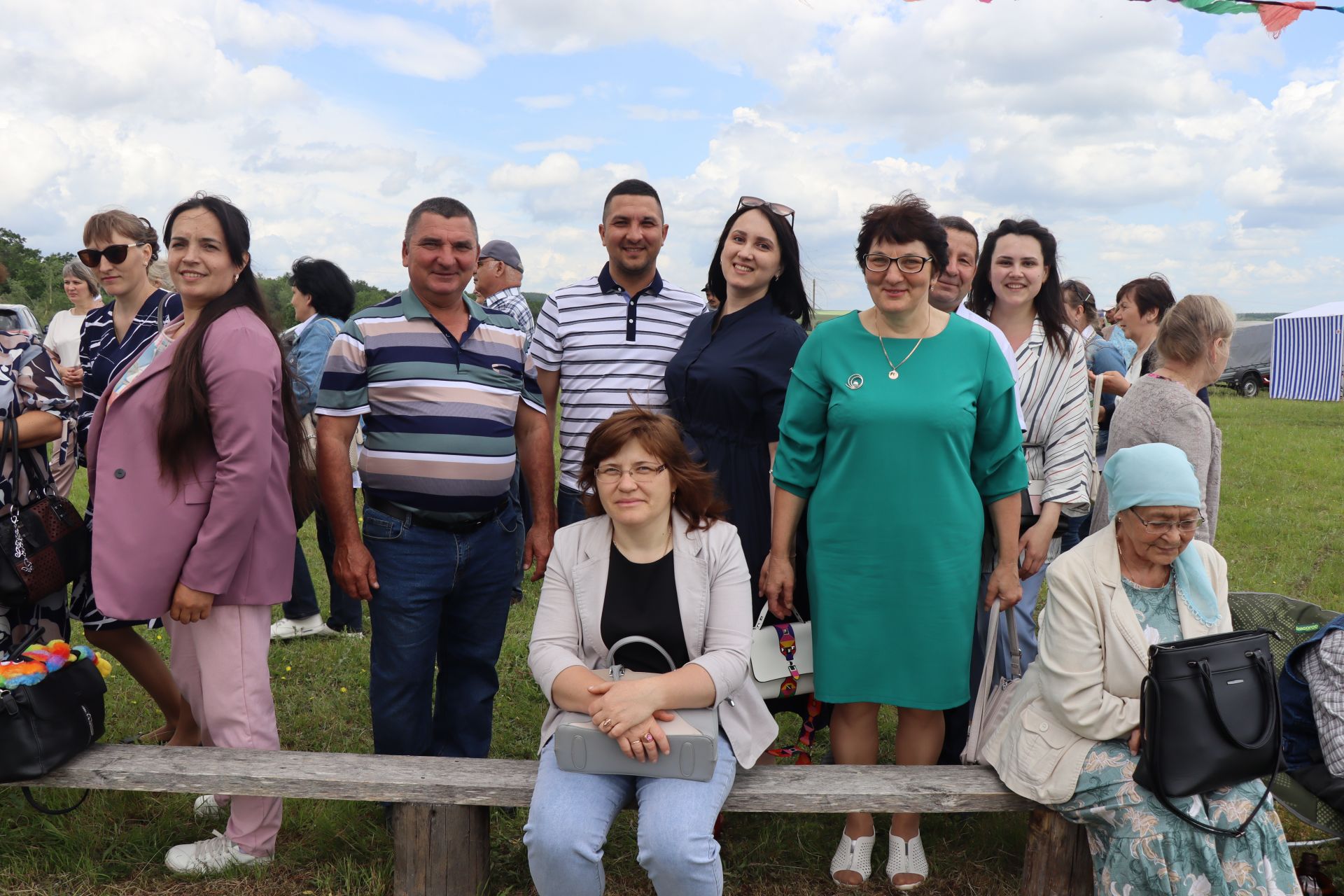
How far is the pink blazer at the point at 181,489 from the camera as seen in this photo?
2791 millimetres

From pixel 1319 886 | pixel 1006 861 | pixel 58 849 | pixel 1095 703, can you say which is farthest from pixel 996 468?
pixel 58 849

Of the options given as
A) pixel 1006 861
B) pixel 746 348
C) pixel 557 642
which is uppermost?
pixel 746 348

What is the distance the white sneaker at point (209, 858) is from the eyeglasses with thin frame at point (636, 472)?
1.66 m

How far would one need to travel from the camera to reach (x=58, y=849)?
315cm

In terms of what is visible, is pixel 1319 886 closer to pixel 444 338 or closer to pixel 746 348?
pixel 746 348

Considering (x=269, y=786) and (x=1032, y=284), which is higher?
(x=1032, y=284)

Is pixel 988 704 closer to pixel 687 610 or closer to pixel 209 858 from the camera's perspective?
pixel 687 610

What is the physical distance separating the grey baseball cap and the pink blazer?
158 inches

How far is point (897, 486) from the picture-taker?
9.24 ft

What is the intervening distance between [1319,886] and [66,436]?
423 cm

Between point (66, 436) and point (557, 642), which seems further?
point (66, 436)

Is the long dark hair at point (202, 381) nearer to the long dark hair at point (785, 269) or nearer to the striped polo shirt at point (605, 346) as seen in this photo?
the striped polo shirt at point (605, 346)

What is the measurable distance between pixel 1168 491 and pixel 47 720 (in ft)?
10.5

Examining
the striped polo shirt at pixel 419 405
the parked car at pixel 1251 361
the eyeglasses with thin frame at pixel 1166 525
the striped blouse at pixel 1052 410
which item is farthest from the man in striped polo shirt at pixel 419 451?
the parked car at pixel 1251 361
